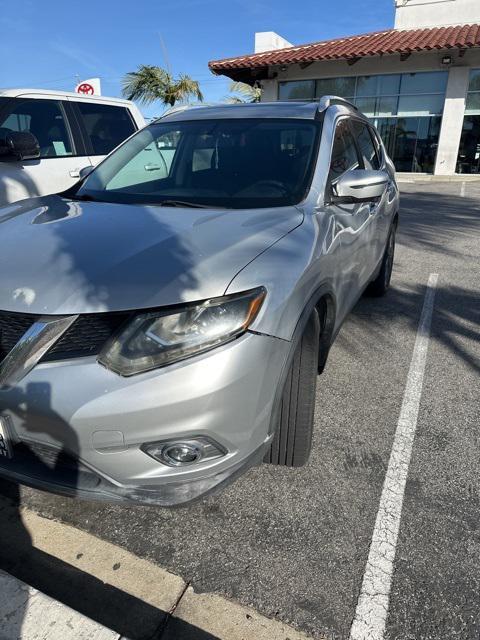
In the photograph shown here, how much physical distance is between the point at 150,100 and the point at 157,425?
A: 81.0 ft

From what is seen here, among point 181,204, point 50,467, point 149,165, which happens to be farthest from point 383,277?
point 50,467

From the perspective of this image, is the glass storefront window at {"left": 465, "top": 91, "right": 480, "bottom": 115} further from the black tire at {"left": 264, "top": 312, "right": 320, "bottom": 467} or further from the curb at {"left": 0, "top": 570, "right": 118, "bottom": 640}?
the curb at {"left": 0, "top": 570, "right": 118, "bottom": 640}

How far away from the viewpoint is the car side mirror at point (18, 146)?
4.10m

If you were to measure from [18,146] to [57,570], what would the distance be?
354 centimetres

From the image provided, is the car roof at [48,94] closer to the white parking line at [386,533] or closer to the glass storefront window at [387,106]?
the white parking line at [386,533]

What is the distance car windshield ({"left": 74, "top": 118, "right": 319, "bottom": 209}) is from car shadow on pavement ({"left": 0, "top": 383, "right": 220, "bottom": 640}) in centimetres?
134

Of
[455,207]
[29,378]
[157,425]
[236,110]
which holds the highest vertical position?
[236,110]

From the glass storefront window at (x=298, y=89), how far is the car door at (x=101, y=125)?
15.6m

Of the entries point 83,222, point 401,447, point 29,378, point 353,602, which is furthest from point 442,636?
point 83,222

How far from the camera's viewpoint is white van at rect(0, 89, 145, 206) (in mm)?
4328

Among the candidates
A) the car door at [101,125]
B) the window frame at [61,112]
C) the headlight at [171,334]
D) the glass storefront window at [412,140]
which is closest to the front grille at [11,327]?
the headlight at [171,334]

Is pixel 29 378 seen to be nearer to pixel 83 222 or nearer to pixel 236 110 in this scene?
pixel 83 222

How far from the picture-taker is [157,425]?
1.60 metres

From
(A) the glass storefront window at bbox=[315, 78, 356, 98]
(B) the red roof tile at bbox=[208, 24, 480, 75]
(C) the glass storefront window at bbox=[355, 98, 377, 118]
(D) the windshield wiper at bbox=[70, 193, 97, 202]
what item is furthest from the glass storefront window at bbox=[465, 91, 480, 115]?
(D) the windshield wiper at bbox=[70, 193, 97, 202]
